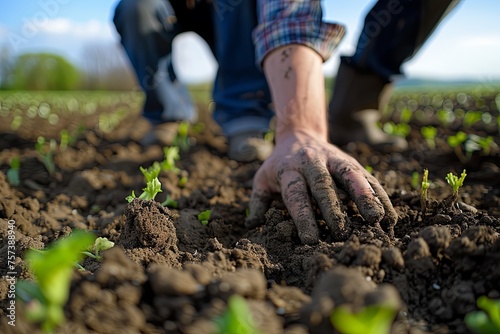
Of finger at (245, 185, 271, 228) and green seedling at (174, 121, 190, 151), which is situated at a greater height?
finger at (245, 185, 271, 228)

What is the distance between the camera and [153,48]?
11.9ft

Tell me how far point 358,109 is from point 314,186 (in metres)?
2.04

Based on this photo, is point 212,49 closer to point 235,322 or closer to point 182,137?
point 182,137

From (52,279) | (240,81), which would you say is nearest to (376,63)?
(240,81)

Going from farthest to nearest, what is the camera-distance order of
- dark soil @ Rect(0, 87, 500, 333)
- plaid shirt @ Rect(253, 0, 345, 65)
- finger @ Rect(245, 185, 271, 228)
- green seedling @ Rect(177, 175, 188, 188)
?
green seedling @ Rect(177, 175, 188, 188)
plaid shirt @ Rect(253, 0, 345, 65)
finger @ Rect(245, 185, 271, 228)
dark soil @ Rect(0, 87, 500, 333)

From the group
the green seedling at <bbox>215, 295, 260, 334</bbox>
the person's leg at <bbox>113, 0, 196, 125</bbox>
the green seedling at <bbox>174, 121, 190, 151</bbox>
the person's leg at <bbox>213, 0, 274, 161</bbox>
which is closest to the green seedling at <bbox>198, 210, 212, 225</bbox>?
the green seedling at <bbox>215, 295, 260, 334</bbox>

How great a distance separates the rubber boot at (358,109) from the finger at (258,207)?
5.77 feet

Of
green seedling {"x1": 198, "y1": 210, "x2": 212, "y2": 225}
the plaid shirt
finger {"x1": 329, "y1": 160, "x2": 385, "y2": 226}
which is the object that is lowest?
green seedling {"x1": 198, "y1": 210, "x2": 212, "y2": 225}

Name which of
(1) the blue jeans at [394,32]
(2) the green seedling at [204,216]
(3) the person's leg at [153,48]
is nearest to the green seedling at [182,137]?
(3) the person's leg at [153,48]

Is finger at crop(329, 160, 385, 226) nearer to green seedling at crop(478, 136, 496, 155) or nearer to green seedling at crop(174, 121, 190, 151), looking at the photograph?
green seedling at crop(478, 136, 496, 155)

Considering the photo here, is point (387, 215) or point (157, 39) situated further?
point (157, 39)

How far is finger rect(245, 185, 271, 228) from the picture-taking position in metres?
1.72

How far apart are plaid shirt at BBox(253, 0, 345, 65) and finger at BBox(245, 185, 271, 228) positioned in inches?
27.4

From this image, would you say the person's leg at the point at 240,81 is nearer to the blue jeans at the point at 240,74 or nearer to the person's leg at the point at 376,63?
the blue jeans at the point at 240,74
